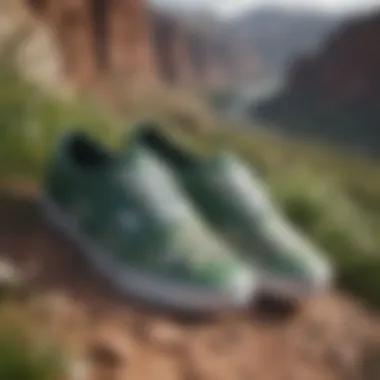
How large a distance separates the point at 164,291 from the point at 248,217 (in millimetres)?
122

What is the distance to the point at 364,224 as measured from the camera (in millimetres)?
754

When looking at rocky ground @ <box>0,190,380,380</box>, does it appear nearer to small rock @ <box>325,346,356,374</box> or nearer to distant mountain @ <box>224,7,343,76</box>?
small rock @ <box>325,346,356,374</box>

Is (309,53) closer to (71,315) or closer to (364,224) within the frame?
Answer: (364,224)

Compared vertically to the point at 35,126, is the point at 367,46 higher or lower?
higher

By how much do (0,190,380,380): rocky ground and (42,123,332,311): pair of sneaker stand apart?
0.02 metres

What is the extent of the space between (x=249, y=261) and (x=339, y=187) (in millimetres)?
152

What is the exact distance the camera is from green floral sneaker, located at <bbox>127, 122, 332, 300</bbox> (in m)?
0.70

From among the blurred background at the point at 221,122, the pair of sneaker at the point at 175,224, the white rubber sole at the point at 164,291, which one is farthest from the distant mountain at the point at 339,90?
the white rubber sole at the point at 164,291

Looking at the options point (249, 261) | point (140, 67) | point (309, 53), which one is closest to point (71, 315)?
point (249, 261)

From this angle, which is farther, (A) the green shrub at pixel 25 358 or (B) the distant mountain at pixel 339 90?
(B) the distant mountain at pixel 339 90

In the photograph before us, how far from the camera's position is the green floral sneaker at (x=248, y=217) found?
70 centimetres

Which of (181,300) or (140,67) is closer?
(181,300)

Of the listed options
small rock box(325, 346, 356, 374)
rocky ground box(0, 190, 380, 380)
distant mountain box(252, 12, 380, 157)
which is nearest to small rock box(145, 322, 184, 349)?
rocky ground box(0, 190, 380, 380)

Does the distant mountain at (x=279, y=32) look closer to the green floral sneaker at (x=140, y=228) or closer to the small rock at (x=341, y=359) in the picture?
the green floral sneaker at (x=140, y=228)
